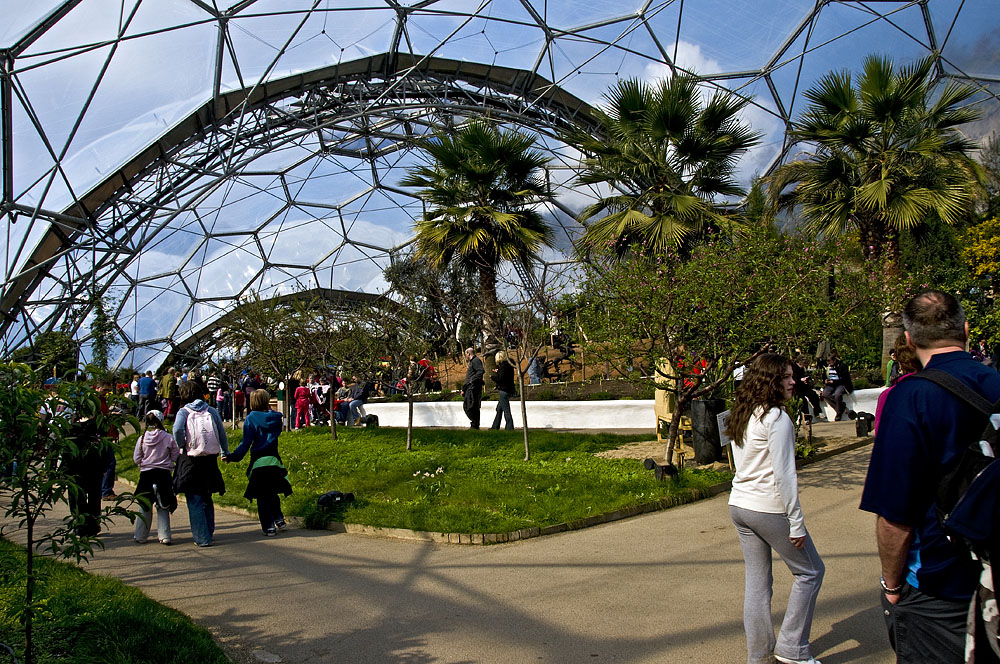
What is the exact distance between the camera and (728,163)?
1593 cm

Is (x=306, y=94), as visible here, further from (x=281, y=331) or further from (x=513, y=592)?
(x=513, y=592)

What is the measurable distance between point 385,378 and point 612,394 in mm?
8203

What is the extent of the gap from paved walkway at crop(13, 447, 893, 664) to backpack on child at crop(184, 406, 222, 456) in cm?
98

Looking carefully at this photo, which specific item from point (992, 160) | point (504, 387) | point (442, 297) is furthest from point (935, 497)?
point (992, 160)

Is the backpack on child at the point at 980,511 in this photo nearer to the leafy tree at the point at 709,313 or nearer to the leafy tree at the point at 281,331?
the leafy tree at the point at 709,313

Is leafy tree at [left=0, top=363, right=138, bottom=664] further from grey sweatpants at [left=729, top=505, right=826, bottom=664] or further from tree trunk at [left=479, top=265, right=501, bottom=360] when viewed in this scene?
tree trunk at [left=479, top=265, right=501, bottom=360]

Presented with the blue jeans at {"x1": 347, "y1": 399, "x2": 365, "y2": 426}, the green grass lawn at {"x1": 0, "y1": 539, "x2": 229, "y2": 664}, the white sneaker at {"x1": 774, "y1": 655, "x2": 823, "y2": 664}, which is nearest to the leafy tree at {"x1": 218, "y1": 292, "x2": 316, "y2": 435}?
the blue jeans at {"x1": 347, "y1": 399, "x2": 365, "y2": 426}

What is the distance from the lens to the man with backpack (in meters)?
2.36

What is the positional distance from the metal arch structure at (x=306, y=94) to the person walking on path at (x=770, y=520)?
12.7 metres

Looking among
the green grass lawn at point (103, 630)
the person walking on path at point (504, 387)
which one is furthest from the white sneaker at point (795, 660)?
the person walking on path at point (504, 387)

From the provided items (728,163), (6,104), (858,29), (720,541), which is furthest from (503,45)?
(720,541)

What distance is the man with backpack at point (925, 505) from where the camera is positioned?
236 cm

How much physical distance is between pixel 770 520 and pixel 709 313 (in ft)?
18.5

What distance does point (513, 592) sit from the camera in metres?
5.45
